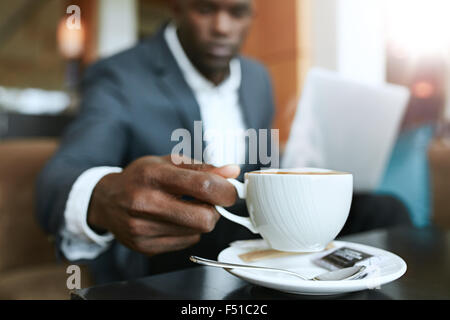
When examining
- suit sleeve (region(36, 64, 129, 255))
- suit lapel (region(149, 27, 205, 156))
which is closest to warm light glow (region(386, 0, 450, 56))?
suit lapel (region(149, 27, 205, 156))

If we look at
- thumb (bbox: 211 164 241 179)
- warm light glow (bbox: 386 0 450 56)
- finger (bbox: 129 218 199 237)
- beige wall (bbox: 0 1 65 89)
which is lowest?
Answer: finger (bbox: 129 218 199 237)

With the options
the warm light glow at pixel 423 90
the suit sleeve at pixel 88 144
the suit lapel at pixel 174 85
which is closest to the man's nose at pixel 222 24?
the suit lapel at pixel 174 85

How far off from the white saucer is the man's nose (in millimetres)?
518

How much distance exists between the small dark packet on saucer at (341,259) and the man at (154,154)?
0.07 metres

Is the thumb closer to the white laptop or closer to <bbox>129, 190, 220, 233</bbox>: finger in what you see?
<bbox>129, 190, 220, 233</bbox>: finger

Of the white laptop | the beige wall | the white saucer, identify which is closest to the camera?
the white saucer

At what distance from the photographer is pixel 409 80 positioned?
139cm

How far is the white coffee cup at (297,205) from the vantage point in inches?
9.2

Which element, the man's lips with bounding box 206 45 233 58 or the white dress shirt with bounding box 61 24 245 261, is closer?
the white dress shirt with bounding box 61 24 245 261

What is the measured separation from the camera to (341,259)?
10.3 inches

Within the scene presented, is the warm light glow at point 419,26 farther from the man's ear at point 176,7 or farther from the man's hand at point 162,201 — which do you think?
the man's hand at point 162,201

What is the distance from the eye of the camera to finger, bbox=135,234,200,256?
0.30 m
